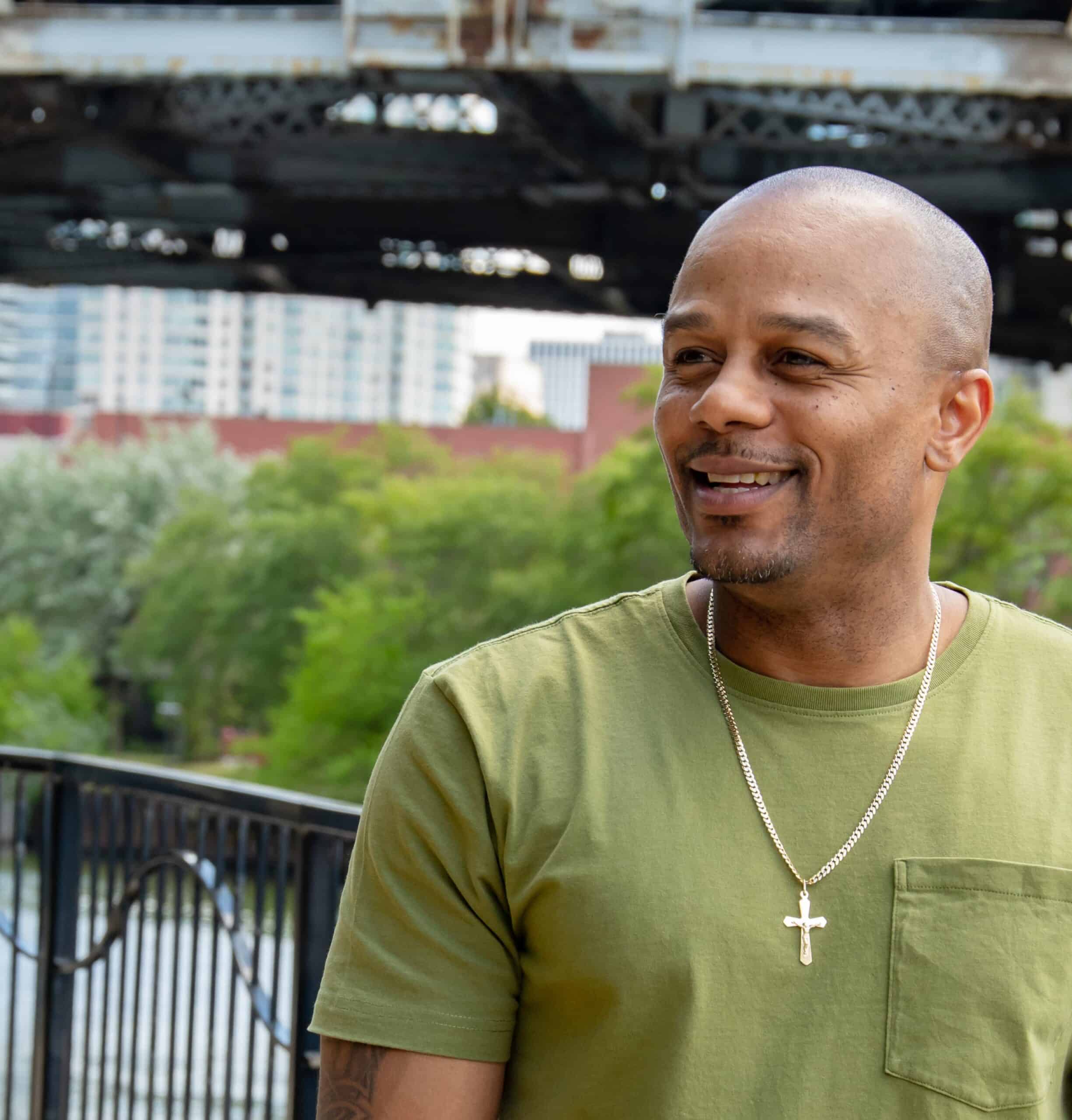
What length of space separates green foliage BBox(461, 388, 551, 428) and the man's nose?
282 ft

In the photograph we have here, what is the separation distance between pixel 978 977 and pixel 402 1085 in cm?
60

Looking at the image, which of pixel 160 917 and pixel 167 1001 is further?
pixel 167 1001

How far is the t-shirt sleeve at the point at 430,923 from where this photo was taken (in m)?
1.60

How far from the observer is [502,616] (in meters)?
41.6

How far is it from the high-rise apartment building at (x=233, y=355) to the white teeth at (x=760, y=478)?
13374 centimetres

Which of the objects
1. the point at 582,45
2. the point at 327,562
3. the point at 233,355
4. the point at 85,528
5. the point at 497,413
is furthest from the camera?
the point at 233,355

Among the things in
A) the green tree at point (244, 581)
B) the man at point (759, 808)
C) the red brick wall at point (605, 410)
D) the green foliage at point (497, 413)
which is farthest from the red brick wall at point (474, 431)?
the man at point (759, 808)

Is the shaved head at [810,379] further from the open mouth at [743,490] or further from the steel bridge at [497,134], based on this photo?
the steel bridge at [497,134]

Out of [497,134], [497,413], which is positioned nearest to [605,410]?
[497,413]

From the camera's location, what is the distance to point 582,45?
6328 mm

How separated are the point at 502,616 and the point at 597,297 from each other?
103 ft

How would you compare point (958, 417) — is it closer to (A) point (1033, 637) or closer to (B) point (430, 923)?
(A) point (1033, 637)

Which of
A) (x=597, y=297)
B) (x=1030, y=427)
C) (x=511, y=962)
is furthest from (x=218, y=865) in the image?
→ (x=1030, y=427)

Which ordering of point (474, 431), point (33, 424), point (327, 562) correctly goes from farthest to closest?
point (33, 424) < point (474, 431) < point (327, 562)
